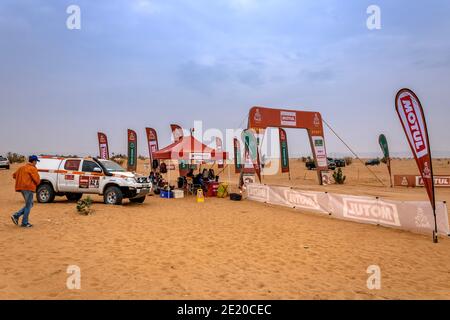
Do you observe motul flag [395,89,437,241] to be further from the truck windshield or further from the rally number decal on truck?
the rally number decal on truck

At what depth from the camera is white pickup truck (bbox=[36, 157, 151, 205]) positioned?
46.8 ft

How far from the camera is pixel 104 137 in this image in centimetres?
3003

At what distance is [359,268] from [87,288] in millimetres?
5030

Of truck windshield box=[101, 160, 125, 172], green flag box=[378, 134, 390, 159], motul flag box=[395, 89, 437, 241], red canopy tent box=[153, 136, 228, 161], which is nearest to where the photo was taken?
motul flag box=[395, 89, 437, 241]

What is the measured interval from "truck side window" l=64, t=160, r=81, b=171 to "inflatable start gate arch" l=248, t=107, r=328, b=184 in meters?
11.0

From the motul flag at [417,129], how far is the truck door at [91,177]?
38.5 ft

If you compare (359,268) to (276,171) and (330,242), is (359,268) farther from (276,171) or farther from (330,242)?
(276,171)

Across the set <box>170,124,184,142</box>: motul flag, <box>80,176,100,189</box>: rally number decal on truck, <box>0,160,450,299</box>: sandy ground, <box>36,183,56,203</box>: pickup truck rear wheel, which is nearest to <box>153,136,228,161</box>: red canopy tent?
<box>80,176,100,189</box>: rally number decal on truck

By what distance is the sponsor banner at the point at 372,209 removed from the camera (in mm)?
9438
